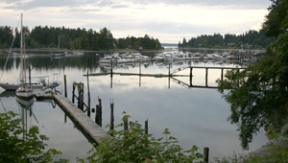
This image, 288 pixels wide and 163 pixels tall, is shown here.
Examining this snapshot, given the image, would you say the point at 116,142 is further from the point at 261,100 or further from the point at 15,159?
the point at 261,100

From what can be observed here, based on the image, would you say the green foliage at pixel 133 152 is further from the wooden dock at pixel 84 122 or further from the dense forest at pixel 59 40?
the dense forest at pixel 59 40

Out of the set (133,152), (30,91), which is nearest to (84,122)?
(30,91)

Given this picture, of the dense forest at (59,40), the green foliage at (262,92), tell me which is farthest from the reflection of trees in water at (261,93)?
the dense forest at (59,40)

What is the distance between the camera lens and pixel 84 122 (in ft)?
78.4

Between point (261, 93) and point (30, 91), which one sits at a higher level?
point (261, 93)

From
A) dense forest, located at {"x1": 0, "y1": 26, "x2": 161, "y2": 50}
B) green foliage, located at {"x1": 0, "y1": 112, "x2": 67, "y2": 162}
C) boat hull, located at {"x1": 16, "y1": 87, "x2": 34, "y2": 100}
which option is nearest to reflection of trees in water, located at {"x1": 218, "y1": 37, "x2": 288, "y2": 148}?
green foliage, located at {"x1": 0, "y1": 112, "x2": 67, "y2": 162}

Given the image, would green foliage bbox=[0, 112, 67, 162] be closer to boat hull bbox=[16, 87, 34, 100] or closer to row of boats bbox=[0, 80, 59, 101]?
boat hull bbox=[16, 87, 34, 100]

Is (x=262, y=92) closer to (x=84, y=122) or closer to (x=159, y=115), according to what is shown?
(x=84, y=122)

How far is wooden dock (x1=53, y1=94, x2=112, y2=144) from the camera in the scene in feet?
68.1

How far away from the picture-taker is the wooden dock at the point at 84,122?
20.7 meters

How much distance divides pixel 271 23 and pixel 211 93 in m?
14.8

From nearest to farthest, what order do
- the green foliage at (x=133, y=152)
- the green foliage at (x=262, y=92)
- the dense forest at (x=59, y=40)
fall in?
the green foliage at (x=133, y=152) → the green foliage at (x=262, y=92) → the dense forest at (x=59, y=40)

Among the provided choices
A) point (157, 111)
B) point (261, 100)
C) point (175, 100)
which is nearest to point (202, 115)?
point (157, 111)

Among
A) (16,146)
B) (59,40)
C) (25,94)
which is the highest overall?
(59,40)
